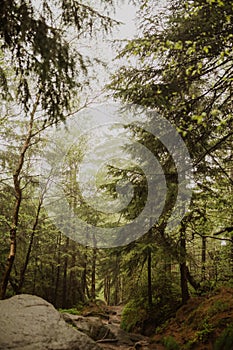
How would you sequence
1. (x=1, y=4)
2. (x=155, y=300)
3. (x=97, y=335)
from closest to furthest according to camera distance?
(x=1, y=4) → (x=97, y=335) → (x=155, y=300)

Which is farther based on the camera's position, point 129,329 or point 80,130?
point 80,130

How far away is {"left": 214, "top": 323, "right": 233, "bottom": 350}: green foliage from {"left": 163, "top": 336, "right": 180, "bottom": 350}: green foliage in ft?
5.05

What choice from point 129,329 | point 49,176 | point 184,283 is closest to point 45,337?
point 184,283

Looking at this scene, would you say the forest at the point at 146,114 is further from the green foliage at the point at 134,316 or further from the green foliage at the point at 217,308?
the green foliage at the point at 217,308

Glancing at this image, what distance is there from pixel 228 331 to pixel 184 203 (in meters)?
3.45

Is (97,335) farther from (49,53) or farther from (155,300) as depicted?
(49,53)

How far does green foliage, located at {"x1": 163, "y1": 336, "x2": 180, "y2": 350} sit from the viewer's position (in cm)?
741

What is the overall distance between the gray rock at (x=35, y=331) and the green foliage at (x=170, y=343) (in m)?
2.78

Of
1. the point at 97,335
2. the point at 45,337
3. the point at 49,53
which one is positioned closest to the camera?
the point at 49,53

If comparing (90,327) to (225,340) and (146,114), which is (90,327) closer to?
(225,340)

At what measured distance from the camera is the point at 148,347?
26.5 ft

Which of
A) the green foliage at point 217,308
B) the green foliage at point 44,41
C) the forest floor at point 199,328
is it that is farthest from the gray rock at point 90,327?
the green foliage at point 44,41

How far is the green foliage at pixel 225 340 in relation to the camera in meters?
5.93

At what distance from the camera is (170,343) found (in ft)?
25.1
